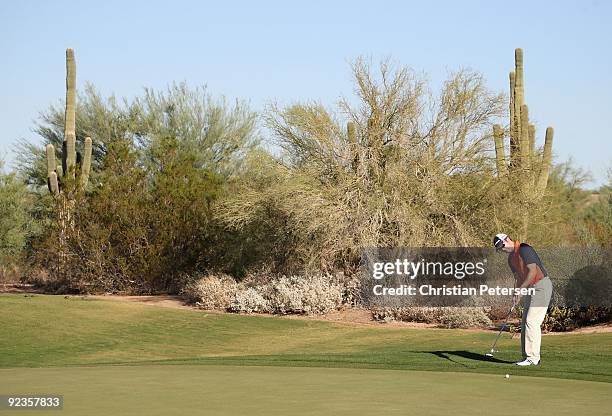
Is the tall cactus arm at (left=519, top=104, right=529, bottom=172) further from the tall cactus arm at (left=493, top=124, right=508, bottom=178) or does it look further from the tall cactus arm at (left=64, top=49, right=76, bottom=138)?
the tall cactus arm at (left=64, top=49, right=76, bottom=138)

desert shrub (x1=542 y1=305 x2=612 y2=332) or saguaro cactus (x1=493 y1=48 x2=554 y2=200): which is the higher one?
saguaro cactus (x1=493 y1=48 x2=554 y2=200)

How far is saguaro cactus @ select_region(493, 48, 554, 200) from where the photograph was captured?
28156 mm

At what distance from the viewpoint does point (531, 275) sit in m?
14.0

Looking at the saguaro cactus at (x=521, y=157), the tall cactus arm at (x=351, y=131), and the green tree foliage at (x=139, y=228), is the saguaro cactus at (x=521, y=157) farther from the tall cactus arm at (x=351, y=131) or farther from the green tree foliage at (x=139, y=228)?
the green tree foliage at (x=139, y=228)

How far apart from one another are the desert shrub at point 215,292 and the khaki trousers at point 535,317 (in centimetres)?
1537

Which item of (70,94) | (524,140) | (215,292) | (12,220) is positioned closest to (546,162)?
(524,140)

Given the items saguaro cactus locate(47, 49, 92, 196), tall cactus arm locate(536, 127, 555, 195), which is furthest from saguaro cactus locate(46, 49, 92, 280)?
tall cactus arm locate(536, 127, 555, 195)

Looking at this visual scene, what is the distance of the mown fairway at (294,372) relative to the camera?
9453mm

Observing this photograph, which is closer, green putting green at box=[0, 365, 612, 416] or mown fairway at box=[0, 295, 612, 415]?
green putting green at box=[0, 365, 612, 416]

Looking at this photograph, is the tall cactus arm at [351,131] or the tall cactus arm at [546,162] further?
the tall cactus arm at [546,162]

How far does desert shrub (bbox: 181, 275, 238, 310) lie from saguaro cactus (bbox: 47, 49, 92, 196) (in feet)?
22.6

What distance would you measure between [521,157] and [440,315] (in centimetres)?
578

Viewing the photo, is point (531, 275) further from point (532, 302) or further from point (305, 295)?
point (305, 295)

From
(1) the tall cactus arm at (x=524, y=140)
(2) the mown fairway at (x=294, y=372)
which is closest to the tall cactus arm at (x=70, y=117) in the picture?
(2) the mown fairway at (x=294, y=372)
